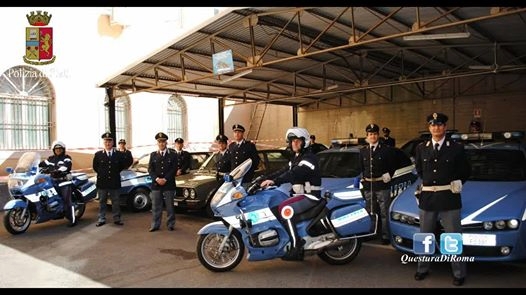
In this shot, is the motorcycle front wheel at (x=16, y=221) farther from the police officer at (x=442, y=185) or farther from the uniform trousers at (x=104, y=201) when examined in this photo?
the police officer at (x=442, y=185)

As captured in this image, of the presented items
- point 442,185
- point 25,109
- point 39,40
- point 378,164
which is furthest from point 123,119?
point 442,185

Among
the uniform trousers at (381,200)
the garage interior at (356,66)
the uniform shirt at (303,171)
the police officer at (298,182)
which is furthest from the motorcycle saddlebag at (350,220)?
the garage interior at (356,66)

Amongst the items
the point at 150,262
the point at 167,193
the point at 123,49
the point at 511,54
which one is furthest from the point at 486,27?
the point at 123,49

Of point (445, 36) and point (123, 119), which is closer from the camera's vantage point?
point (445, 36)

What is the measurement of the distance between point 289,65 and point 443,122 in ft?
31.9

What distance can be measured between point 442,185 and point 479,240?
662 mm

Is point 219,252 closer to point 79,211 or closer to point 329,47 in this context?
point 79,211

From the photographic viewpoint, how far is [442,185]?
4.77m

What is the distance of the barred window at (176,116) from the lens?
20.3m

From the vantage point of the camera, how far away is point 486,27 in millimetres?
10555

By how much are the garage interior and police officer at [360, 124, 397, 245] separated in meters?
2.46

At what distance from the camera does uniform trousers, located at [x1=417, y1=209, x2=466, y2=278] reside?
471 cm

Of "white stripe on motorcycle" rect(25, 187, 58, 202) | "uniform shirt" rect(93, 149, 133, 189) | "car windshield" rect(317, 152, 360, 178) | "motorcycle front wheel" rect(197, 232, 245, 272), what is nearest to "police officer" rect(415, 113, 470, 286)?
"motorcycle front wheel" rect(197, 232, 245, 272)

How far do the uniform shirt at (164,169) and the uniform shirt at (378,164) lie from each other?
3.28m
